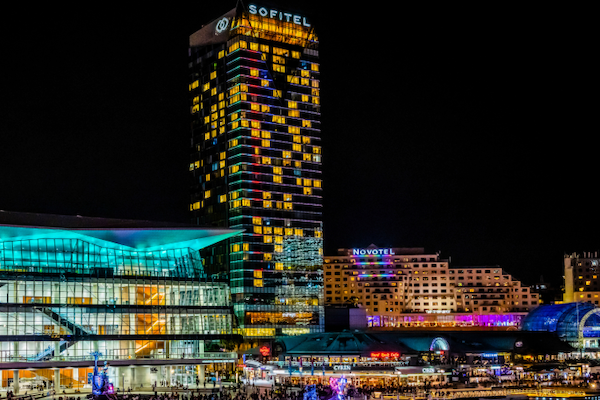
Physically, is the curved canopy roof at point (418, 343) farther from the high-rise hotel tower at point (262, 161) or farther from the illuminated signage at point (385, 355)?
the high-rise hotel tower at point (262, 161)

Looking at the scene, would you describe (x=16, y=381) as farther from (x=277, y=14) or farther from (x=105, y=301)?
(x=277, y=14)

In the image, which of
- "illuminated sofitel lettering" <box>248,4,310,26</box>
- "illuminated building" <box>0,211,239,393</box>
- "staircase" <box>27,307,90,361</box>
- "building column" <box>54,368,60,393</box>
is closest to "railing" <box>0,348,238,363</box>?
"illuminated building" <box>0,211,239,393</box>

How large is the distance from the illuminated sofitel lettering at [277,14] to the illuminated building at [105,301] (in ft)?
163

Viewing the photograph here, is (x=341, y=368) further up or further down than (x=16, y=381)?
further up

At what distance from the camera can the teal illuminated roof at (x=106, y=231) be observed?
123 meters

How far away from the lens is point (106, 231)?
12738 centimetres

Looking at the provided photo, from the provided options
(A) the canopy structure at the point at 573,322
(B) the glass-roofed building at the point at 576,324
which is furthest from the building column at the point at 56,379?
(A) the canopy structure at the point at 573,322

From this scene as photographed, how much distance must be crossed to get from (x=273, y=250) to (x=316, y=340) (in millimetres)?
46120

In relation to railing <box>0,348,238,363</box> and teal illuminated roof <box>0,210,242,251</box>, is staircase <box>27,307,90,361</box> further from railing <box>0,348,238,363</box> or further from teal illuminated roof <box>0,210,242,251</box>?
teal illuminated roof <box>0,210,242,251</box>

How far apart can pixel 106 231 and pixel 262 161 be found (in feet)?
154

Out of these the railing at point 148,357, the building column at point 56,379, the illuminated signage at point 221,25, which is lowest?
the building column at point 56,379

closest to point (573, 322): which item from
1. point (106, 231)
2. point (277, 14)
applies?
point (277, 14)

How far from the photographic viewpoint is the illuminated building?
116 m

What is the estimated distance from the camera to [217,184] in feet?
566
